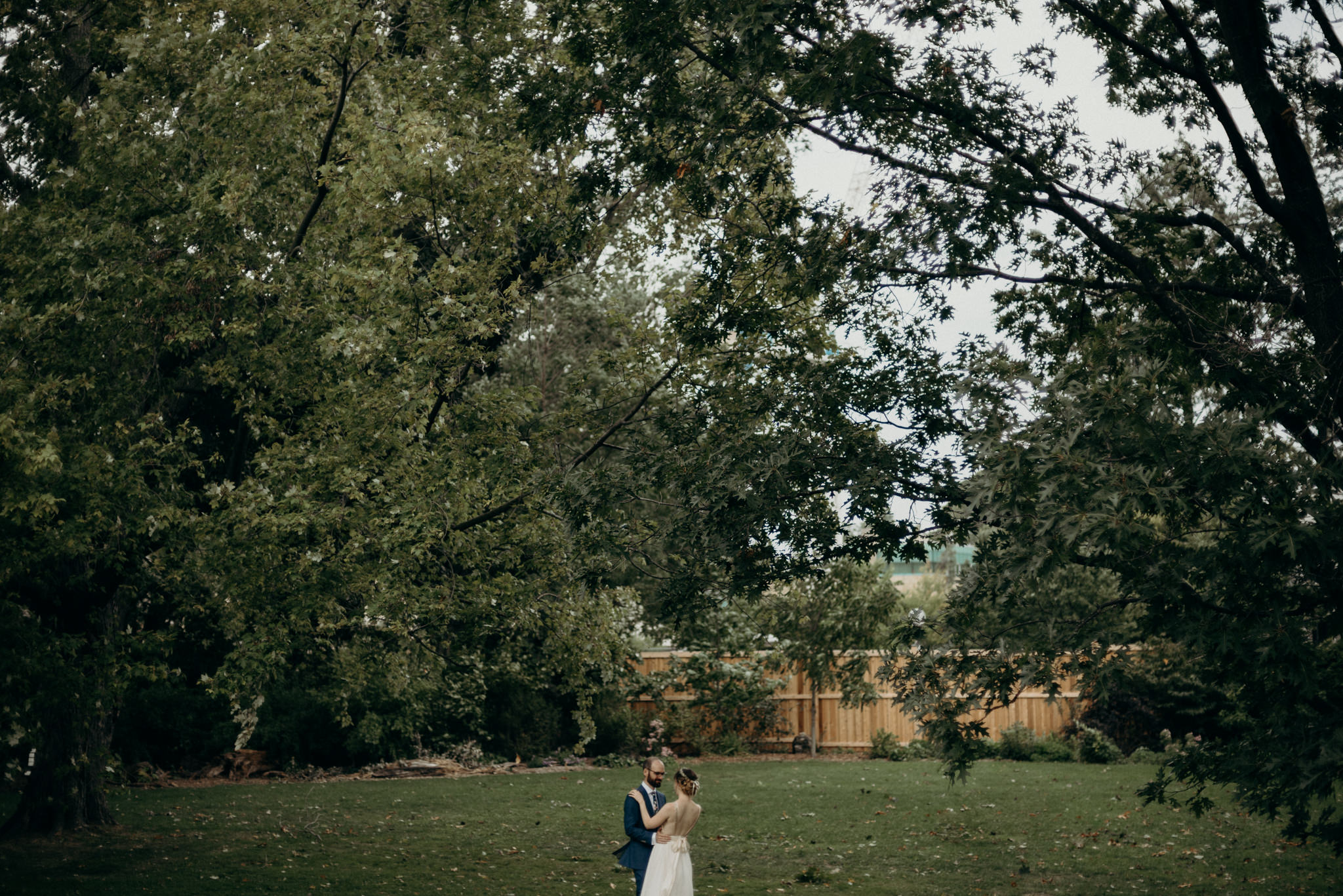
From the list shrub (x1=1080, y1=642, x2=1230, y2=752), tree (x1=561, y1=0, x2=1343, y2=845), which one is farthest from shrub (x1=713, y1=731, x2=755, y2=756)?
tree (x1=561, y1=0, x2=1343, y2=845)

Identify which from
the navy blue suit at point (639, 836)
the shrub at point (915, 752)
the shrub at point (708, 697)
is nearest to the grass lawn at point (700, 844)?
the navy blue suit at point (639, 836)

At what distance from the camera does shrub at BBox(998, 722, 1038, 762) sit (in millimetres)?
20609

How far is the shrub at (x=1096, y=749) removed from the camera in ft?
64.4

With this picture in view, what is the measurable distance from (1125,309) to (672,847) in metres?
5.68

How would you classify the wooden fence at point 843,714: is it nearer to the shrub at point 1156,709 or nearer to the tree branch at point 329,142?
the shrub at point 1156,709

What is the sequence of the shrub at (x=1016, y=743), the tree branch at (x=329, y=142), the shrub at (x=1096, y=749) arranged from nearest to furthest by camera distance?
the tree branch at (x=329, y=142) < the shrub at (x=1096, y=749) < the shrub at (x=1016, y=743)

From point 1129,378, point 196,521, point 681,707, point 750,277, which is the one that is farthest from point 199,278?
point 681,707

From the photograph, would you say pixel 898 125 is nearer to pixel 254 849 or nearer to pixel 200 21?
pixel 200 21

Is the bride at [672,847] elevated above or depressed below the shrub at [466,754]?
above

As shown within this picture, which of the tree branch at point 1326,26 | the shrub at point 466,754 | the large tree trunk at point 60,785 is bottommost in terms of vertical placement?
the shrub at point 466,754

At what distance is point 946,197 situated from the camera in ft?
25.3

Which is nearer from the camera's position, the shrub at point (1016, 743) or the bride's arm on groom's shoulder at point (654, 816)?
the bride's arm on groom's shoulder at point (654, 816)

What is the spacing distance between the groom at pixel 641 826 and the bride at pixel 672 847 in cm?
5

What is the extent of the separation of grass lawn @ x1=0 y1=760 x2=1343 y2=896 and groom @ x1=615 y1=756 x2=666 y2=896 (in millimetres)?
2050
